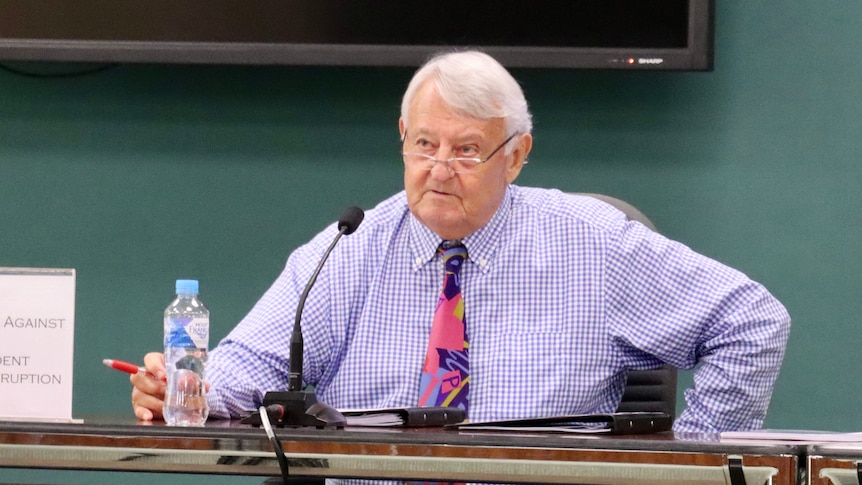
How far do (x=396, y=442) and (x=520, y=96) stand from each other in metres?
1.09

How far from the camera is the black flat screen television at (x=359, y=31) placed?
322 cm

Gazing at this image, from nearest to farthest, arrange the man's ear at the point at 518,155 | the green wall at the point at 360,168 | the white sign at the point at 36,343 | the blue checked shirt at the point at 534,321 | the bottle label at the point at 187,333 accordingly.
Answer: the white sign at the point at 36,343, the bottle label at the point at 187,333, the blue checked shirt at the point at 534,321, the man's ear at the point at 518,155, the green wall at the point at 360,168

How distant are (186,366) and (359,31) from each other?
1534mm

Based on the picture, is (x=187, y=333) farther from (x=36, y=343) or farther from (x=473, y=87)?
(x=473, y=87)

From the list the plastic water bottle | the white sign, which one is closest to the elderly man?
the plastic water bottle

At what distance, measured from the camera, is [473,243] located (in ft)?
8.30

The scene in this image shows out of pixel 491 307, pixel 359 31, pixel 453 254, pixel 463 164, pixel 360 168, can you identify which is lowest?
pixel 491 307

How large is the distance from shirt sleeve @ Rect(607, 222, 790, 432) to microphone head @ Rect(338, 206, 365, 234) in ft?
2.08

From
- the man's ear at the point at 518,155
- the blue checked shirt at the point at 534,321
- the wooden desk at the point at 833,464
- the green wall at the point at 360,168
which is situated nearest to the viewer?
the wooden desk at the point at 833,464

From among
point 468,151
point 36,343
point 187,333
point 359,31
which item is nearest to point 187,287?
point 187,333

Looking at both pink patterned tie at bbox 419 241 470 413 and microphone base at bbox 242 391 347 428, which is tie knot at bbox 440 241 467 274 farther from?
microphone base at bbox 242 391 347 428

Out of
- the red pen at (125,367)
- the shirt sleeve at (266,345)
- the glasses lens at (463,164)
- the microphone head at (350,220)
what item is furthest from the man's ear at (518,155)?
the red pen at (125,367)

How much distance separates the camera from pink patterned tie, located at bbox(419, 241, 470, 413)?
2.40 meters

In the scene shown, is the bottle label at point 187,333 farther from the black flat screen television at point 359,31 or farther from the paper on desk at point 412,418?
the black flat screen television at point 359,31
